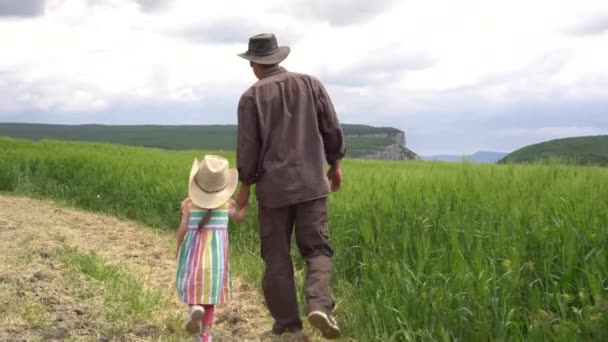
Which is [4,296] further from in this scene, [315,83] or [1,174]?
[1,174]

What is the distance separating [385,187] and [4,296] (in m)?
3.84

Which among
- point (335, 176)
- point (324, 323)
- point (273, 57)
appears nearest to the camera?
point (324, 323)

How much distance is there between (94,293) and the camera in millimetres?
5828

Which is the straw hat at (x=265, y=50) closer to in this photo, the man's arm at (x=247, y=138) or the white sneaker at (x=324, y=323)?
the man's arm at (x=247, y=138)

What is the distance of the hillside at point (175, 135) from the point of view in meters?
115

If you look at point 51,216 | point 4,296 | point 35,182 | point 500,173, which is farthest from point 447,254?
point 35,182

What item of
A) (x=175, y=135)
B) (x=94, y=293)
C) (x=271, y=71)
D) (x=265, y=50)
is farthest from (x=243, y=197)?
(x=175, y=135)

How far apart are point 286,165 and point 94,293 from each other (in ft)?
7.11

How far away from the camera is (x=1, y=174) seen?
13938mm

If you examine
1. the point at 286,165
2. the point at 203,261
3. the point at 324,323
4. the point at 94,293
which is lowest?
the point at 94,293

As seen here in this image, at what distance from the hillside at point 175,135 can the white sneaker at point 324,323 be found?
99346 mm

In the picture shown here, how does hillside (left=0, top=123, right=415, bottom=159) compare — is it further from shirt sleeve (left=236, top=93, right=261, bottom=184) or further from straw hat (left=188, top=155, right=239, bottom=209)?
straw hat (left=188, top=155, right=239, bottom=209)

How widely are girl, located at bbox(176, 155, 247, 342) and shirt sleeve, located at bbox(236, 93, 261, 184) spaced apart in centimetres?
23

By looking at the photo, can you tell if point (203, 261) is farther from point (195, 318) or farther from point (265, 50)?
point (265, 50)
